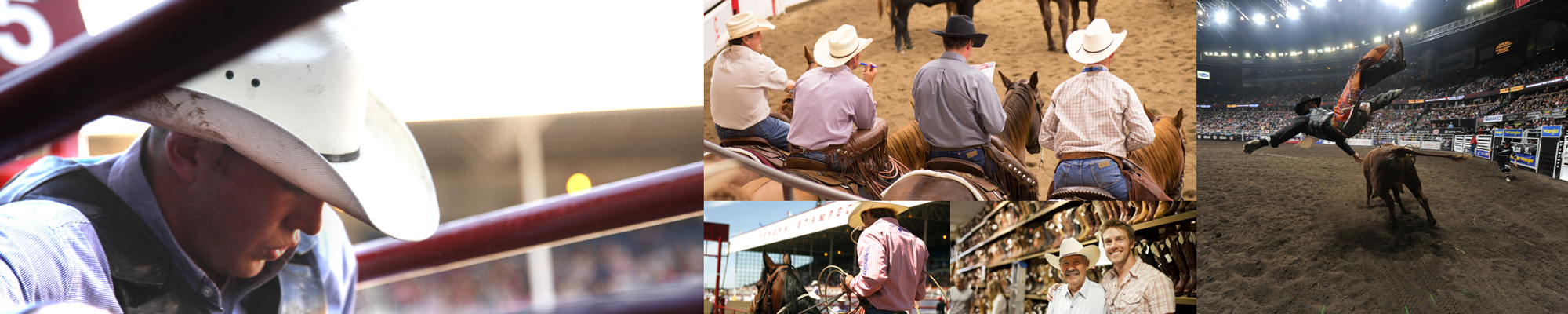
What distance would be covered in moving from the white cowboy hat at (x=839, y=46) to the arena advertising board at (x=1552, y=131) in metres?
2.61

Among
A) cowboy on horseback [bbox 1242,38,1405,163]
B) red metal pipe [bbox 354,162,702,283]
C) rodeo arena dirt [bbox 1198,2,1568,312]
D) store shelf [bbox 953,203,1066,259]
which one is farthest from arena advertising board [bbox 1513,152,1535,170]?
red metal pipe [bbox 354,162,702,283]

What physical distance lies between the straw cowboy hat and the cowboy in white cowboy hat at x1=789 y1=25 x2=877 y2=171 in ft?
6.22

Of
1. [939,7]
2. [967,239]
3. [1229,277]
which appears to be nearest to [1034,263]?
[967,239]

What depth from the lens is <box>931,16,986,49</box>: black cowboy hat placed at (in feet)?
11.2

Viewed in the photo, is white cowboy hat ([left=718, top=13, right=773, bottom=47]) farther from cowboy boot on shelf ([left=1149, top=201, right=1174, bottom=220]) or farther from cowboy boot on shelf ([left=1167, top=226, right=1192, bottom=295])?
cowboy boot on shelf ([left=1167, top=226, right=1192, bottom=295])

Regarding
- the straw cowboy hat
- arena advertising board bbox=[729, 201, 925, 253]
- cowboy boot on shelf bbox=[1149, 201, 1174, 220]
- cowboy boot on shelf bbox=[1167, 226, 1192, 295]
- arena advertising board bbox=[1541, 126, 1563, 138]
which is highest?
the straw cowboy hat

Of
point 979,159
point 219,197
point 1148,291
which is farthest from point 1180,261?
point 219,197

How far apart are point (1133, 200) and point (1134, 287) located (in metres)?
0.41

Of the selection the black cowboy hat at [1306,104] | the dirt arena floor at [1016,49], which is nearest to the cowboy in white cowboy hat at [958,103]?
the dirt arena floor at [1016,49]

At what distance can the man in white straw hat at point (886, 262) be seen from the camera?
343 centimetres

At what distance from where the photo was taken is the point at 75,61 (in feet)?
8.16

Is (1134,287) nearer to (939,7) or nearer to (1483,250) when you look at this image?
(1483,250)

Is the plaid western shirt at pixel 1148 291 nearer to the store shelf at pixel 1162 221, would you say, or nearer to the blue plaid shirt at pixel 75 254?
the store shelf at pixel 1162 221

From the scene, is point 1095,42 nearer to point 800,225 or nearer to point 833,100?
point 833,100
